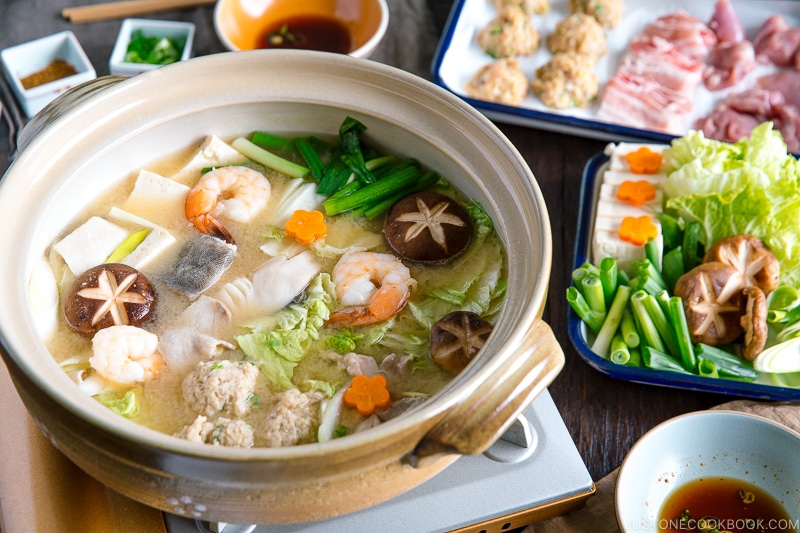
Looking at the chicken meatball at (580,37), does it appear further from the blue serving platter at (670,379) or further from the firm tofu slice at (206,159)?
the firm tofu slice at (206,159)

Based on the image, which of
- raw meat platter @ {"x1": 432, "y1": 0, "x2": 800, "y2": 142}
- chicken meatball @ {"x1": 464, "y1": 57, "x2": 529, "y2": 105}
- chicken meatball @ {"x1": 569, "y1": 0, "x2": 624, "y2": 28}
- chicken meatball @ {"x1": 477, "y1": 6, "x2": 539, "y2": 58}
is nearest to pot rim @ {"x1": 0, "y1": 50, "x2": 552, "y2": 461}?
raw meat platter @ {"x1": 432, "y1": 0, "x2": 800, "y2": 142}

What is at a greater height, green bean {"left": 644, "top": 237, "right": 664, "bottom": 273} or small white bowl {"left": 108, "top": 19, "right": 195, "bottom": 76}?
small white bowl {"left": 108, "top": 19, "right": 195, "bottom": 76}

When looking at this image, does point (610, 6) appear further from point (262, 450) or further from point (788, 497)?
point (262, 450)

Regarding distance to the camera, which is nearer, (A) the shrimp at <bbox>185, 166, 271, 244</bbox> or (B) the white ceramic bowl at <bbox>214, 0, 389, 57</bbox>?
(A) the shrimp at <bbox>185, 166, 271, 244</bbox>

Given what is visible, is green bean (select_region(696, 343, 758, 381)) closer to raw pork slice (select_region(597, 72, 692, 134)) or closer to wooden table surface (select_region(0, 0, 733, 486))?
wooden table surface (select_region(0, 0, 733, 486))

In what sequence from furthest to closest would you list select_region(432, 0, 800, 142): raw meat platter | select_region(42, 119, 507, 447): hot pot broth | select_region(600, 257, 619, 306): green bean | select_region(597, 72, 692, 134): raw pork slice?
select_region(597, 72, 692, 134): raw pork slice < select_region(432, 0, 800, 142): raw meat platter < select_region(600, 257, 619, 306): green bean < select_region(42, 119, 507, 447): hot pot broth

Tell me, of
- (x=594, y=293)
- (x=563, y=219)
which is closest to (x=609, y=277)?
(x=594, y=293)

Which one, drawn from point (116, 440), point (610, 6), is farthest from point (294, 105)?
point (610, 6)
